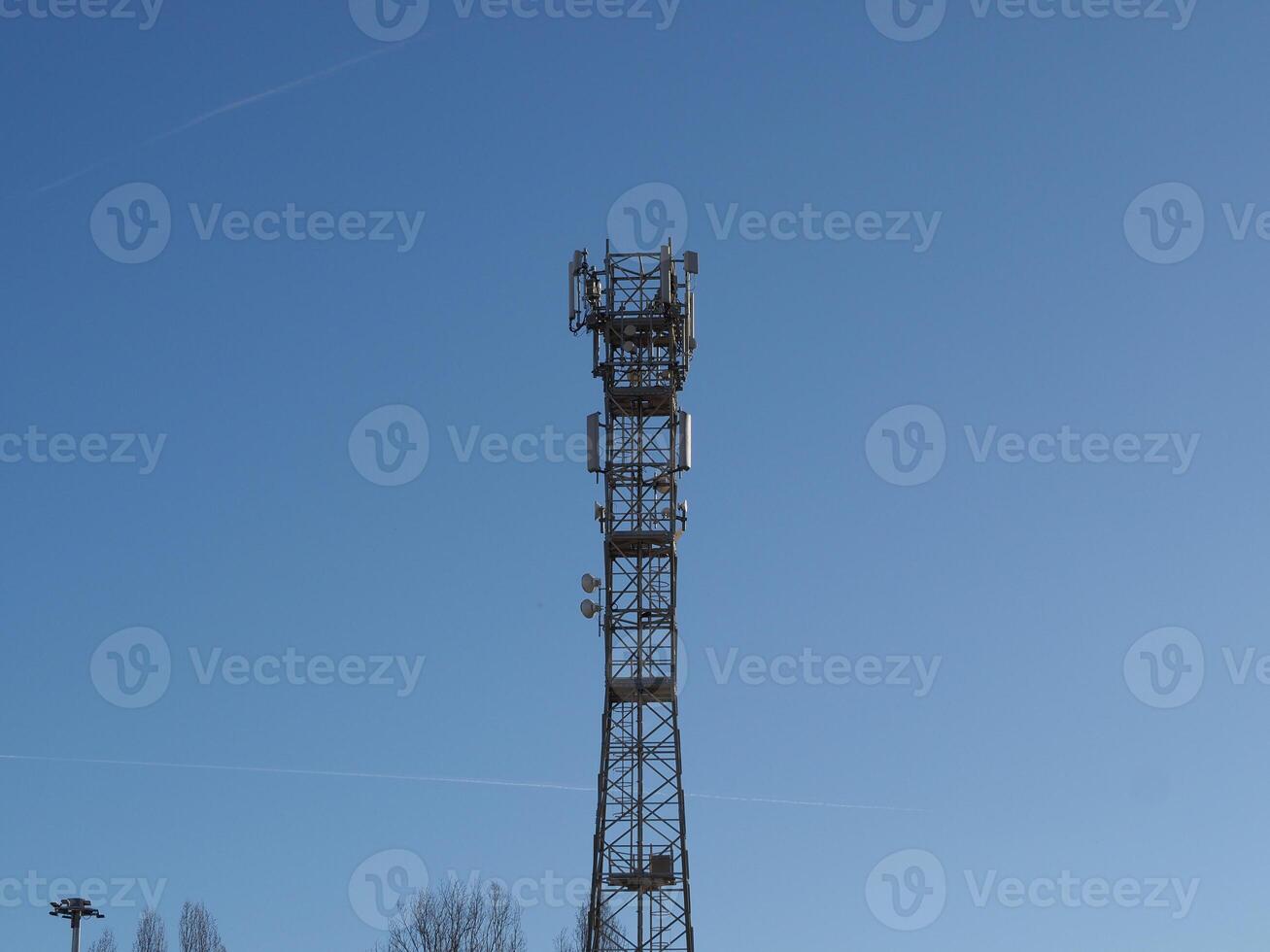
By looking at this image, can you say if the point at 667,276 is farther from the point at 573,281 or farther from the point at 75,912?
the point at 75,912

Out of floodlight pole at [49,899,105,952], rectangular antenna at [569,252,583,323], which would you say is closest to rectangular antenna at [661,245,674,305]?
rectangular antenna at [569,252,583,323]

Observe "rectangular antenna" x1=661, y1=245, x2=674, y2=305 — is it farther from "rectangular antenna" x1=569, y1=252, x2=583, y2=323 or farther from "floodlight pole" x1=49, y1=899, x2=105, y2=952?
"floodlight pole" x1=49, y1=899, x2=105, y2=952

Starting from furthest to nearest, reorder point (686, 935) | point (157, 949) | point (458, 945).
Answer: point (157, 949)
point (458, 945)
point (686, 935)

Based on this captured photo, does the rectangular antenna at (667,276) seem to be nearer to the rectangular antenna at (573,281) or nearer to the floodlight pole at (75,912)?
the rectangular antenna at (573,281)

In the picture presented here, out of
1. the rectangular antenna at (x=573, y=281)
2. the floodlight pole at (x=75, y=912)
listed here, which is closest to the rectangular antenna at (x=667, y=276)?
the rectangular antenna at (x=573, y=281)

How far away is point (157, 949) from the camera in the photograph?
87.0 m

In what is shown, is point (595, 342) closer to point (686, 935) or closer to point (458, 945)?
point (686, 935)

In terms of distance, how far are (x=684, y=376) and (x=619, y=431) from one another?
2.12 metres

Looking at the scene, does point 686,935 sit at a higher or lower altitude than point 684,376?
lower

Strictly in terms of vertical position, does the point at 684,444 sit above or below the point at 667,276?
below

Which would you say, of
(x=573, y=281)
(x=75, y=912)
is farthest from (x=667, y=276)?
(x=75, y=912)

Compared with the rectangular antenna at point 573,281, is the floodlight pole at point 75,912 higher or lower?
lower

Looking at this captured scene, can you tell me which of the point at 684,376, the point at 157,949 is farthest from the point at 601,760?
the point at 157,949

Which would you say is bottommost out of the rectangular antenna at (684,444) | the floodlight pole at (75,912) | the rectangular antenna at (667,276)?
the floodlight pole at (75,912)
